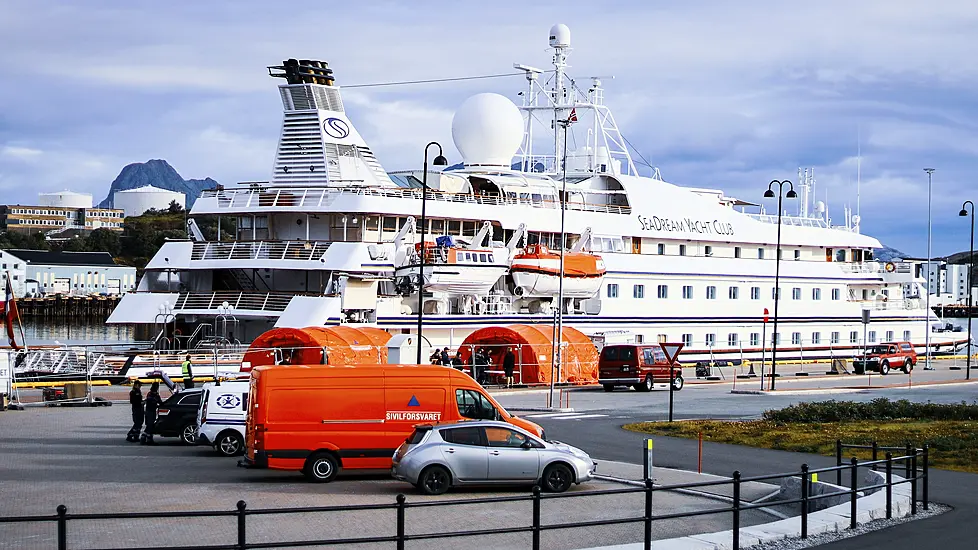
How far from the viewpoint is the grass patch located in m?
23.4

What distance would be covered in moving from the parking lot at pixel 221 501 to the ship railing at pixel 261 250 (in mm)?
21436

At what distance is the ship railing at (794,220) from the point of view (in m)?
64.2

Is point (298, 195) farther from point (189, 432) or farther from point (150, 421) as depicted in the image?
point (189, 432)

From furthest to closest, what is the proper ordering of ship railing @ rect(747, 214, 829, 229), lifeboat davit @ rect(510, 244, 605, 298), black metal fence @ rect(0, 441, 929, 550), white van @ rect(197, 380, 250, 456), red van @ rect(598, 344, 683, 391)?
ship railing @ rect(747, 214, 829, 229) < lifeboat davit @ rect(510, 244, 605, 298) < red van @ rect(598, 344, 683, 391) < white van @ rect(197, 380, 250, 456) < black metal fence @ rect(0, 441, 929, 550)

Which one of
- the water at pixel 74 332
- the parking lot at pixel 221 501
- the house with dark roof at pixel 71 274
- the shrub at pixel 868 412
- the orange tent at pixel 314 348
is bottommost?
the parking lot at pixel 221 501

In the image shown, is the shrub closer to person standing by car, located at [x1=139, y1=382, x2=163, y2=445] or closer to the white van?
the white van

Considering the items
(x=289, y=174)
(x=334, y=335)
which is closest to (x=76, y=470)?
(x=334, y=335)

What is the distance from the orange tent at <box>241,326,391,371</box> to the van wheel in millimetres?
18584

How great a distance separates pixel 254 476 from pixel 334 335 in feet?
63.1

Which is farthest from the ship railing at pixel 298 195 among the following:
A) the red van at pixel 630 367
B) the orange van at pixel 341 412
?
the orange van at pixel 341 412

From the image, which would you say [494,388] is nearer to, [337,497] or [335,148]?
[335,148]

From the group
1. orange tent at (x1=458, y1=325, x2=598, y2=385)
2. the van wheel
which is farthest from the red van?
the van wheel

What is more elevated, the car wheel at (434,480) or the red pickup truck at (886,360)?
the red pickup truck at (886,360)

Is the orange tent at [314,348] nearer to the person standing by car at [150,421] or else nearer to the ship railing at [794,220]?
the person standing by car at [150,421]
